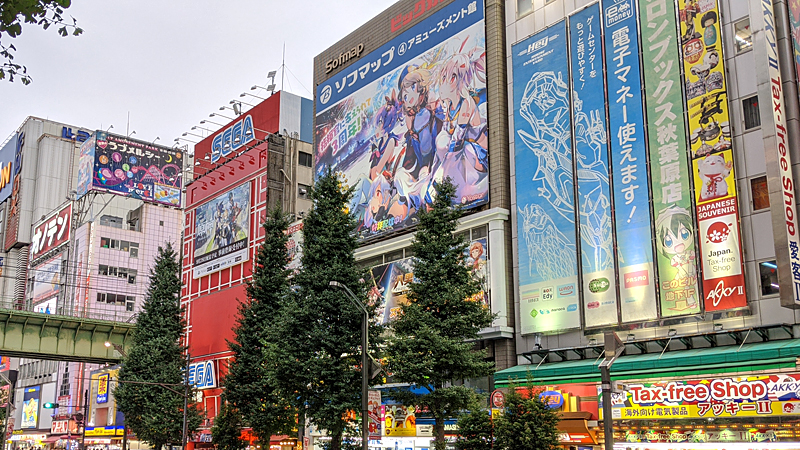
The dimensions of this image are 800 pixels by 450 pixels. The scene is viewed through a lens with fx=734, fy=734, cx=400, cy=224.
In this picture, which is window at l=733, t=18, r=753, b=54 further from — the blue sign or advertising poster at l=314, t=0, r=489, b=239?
the blue sign

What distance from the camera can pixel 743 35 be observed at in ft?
94.6

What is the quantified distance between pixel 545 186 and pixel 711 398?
13.0 m

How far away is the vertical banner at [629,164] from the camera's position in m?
30.5

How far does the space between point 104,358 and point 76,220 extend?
5201cm

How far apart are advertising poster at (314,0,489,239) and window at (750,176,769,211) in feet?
45.7

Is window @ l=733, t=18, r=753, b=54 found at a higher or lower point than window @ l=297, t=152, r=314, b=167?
lower

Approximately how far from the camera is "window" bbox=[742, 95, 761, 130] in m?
27.8

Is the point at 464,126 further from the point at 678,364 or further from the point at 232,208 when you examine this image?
the point at 232,208

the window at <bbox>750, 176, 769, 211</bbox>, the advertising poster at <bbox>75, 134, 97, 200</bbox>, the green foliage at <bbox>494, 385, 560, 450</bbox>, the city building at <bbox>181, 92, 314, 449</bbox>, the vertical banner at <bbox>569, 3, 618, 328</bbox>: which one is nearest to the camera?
the green foliage at <bbox>494, 385, 560, 450</bbox>

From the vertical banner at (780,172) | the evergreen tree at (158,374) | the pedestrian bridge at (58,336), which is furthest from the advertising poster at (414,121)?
the pedestrian bridge at (58,336)

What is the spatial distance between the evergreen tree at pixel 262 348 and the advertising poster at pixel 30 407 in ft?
276

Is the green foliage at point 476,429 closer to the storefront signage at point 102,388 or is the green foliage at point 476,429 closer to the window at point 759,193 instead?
the window at point 759,193

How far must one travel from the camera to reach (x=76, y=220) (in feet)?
349

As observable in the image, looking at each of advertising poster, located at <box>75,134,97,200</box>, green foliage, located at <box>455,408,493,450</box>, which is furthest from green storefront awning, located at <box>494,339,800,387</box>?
advertising poster, located at <box>75,134,97,200</box>
